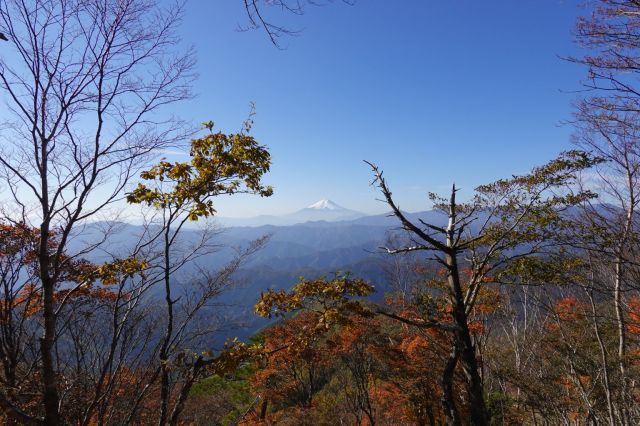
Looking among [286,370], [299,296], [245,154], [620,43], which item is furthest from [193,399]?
[620,43]

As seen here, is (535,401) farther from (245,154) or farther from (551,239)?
(245,154)

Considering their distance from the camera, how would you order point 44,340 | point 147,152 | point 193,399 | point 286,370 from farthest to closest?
point 193,399 < point 286,370 < point 147,152 < point 44,340

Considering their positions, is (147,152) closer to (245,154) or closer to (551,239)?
(245,154)

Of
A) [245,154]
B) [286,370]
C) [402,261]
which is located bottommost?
[286,370]

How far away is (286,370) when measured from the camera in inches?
886

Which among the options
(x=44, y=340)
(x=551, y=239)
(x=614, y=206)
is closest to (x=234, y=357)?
(x=44, y=340)

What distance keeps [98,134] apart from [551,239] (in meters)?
9.23

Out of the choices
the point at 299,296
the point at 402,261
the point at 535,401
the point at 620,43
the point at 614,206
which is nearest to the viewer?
the point at 620,43

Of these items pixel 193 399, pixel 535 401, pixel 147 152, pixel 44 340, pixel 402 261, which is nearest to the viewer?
pixel 44 340

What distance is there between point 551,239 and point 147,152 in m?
8.69

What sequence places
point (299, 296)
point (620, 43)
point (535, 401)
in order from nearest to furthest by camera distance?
point (620, 43) < point (299, 296) < point (535, 401)

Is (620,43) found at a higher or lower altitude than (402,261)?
higher

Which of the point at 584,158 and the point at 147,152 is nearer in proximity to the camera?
the point at 147,152

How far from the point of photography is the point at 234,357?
17.7ft
